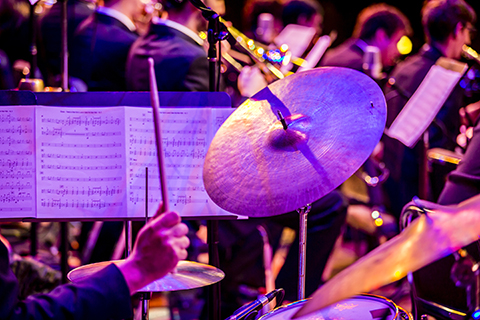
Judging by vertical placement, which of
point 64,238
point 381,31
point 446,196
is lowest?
point 64,238

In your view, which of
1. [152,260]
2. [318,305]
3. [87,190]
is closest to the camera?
[318,305]

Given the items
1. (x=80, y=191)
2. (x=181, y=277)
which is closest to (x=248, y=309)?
(x=181, y=277)

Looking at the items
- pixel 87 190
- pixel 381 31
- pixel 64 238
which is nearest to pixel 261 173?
pixel 87 190

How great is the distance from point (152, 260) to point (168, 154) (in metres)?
0.74

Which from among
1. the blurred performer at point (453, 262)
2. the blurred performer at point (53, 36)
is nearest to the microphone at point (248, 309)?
the blurred performer at point (453, 262)

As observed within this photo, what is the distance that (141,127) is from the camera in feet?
5.54

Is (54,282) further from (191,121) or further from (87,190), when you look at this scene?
(191,121)

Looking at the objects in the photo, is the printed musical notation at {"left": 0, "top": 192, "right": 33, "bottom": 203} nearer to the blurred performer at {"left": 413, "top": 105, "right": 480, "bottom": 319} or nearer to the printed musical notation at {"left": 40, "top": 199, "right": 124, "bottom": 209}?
the printed musical notation at {"left": 40, "top": 199, "right": 124, "bottom": 209}

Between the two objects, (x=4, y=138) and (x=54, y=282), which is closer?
(x=4, y=138)

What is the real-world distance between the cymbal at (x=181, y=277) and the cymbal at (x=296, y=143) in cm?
21

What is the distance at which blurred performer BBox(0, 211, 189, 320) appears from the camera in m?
0.98

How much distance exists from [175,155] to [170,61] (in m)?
0.91

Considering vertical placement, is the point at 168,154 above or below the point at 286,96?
below

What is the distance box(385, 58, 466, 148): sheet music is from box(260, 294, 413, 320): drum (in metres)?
1.56
